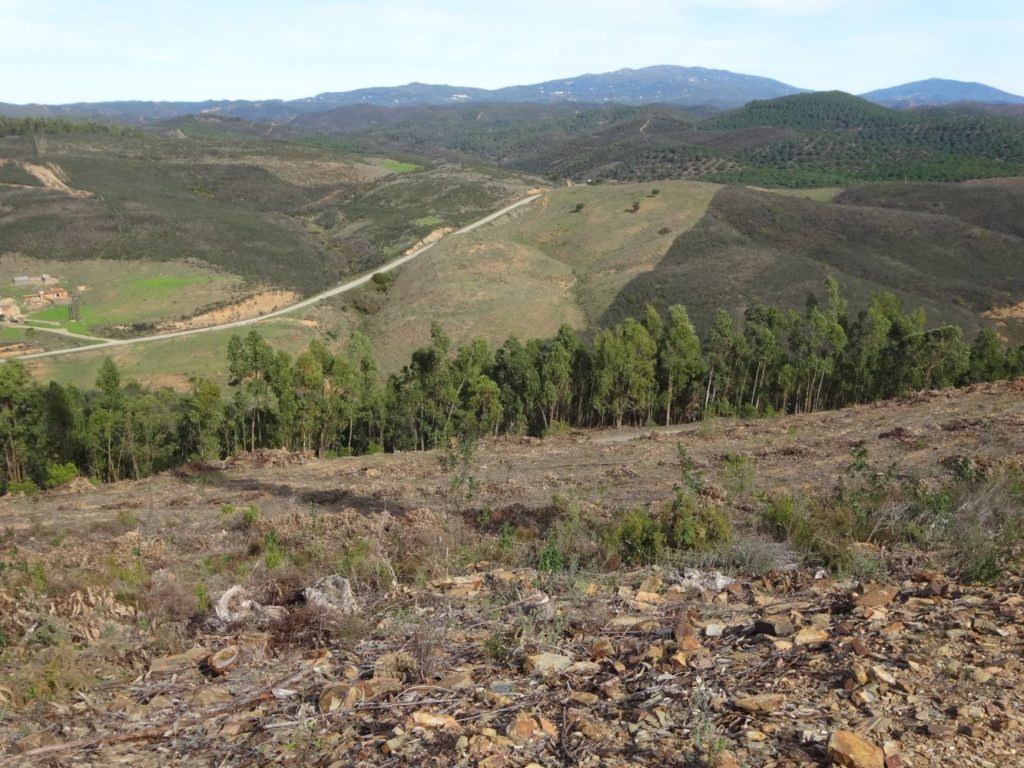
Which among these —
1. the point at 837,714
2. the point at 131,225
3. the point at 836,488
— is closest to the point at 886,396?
the point at 836,488

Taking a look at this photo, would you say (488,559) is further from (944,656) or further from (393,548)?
(944,656)

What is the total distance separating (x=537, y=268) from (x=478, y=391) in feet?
135

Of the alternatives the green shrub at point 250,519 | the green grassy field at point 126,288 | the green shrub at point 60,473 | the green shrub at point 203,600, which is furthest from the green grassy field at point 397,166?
the green shrub at point 203,600

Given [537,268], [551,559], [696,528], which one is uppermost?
[537,268]

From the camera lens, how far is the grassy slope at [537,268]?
6125cm

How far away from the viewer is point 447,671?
602 cm

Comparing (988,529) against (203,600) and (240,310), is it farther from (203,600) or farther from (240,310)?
(240,310)

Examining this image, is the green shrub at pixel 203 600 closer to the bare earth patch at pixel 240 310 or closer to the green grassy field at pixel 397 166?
the bare earth patch at pixel 240 310

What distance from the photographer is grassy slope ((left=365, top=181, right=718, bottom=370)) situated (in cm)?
6125

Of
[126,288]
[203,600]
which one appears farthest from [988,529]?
[126,288]

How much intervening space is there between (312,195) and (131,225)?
4370 centimetres

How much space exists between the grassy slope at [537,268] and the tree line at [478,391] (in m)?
19.5

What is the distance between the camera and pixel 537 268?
73875 mm

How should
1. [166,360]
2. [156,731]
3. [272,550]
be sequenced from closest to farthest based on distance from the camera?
[156,731], [272,550], [166,360]
